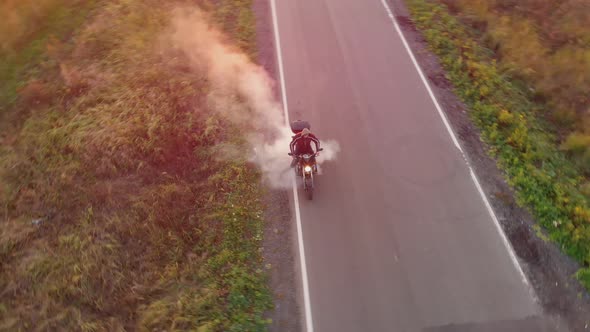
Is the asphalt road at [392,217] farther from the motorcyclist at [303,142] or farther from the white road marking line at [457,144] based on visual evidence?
the motorcyclist at [303,142]

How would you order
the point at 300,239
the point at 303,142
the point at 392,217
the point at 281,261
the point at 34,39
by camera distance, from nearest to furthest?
the point at 281,261, the point at 300,239, the point at 303,142, the point at 392,217, the point at 34,39

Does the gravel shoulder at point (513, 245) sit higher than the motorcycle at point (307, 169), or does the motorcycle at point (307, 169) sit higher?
the motorcycle at point (307, 169)

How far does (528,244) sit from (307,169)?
561 centimetres

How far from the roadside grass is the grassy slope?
7.05 meters

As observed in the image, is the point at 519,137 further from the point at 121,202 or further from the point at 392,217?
the point at 121,202

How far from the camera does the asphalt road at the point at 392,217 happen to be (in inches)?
355

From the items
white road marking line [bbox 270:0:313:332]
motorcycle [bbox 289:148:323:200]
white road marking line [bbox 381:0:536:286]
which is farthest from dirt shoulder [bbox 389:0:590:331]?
white road marking line [bbox 270:0:313:332]

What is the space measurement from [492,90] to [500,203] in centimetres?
482

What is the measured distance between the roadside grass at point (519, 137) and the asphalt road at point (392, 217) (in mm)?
1237

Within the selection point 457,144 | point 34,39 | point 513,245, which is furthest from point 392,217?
point 34,39

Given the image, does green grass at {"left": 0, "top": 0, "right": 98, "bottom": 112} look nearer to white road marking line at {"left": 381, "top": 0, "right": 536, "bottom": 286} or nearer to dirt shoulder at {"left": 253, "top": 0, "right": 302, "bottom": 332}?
dirt shoulder at {"left": 253, "top": 0, "right": 302, "bottom": 332}

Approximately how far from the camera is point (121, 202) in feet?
37.4

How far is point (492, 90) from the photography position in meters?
14.0

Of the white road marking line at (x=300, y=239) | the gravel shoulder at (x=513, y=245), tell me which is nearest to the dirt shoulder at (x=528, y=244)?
the gravel shoulder at (x=513, y=245)
